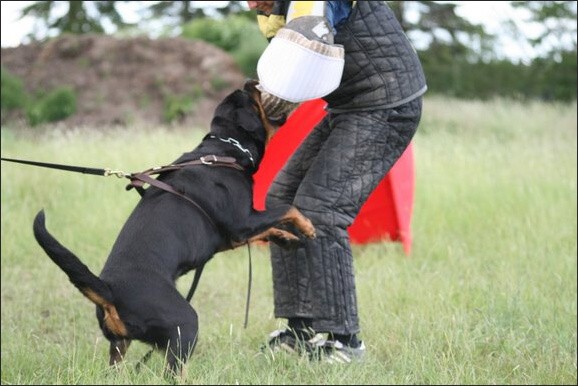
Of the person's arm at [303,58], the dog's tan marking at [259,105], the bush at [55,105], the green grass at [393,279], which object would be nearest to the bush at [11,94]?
the bush at [55,105]

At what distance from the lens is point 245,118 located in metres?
3.83

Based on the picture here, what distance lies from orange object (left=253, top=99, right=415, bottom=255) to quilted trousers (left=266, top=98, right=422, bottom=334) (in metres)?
2.21

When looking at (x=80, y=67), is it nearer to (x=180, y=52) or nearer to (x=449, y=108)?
(x=180, y=52)

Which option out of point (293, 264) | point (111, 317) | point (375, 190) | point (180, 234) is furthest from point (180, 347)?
point (375, 190)

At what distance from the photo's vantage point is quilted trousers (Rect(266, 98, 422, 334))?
388 centimetres

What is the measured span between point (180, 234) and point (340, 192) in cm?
82

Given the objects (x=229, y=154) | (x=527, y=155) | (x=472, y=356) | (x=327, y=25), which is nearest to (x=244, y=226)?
(x=229, y=154)

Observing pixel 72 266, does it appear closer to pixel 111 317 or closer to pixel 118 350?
pixel 111 317

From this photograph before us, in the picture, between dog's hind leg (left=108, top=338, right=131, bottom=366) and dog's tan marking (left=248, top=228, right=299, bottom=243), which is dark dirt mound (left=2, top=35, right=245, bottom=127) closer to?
dog's tan marking (left=248, top=228, right=299, bottom=243)

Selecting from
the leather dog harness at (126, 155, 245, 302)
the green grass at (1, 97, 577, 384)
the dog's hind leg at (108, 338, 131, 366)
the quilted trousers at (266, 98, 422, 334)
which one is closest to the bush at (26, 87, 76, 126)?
the green grass at (1, 97, 577, 384)

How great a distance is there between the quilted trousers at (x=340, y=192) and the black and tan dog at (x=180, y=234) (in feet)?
0.52

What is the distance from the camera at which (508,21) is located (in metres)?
13.8

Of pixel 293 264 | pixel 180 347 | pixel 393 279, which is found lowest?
pixel 393 279

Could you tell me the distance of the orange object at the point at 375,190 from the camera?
6.30 meters
